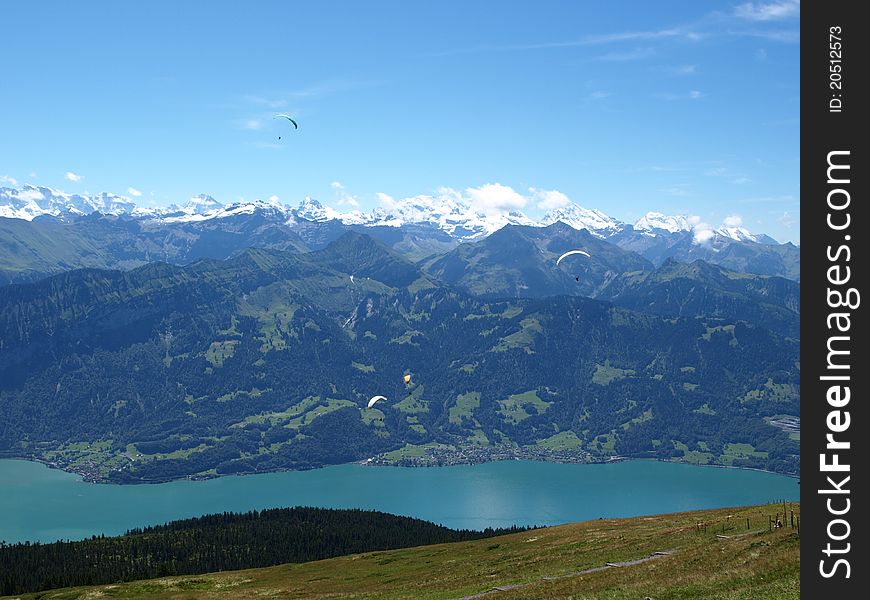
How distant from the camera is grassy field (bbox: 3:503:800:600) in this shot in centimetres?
4116

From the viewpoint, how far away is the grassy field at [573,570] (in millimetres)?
41156

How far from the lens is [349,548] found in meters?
189

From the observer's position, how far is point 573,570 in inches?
2442

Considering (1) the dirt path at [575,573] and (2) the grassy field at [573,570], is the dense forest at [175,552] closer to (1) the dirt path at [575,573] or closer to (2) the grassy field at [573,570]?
(2) the grassy field at [573,570]

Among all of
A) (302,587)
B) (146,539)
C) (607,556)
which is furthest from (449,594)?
(146,539)

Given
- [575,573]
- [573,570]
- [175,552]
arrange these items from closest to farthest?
1. [575,573]
2. [573,570]
3. [175,552]

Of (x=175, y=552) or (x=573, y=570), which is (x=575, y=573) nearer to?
(x=573, y=570)

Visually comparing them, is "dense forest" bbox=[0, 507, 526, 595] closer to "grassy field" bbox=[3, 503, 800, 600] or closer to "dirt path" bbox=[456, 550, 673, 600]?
"grassy field" bbox=[3, 503, 800, 600]

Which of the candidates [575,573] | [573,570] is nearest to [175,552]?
[573,570]

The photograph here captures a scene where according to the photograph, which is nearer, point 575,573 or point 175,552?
point 575,573

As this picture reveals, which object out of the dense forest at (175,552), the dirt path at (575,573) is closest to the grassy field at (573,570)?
the dirt path at (575,573)
